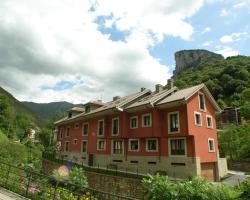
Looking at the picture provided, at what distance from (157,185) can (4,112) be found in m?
69.3

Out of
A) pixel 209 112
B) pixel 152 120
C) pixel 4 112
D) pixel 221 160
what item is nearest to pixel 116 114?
pixel 152 120

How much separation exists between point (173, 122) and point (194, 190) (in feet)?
54.9

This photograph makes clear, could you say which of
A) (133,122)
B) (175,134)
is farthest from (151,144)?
(133,122)

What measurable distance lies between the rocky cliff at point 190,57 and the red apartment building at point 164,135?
126729 millimetres

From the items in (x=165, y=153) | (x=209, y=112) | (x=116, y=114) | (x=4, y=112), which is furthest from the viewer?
(x=4, y=112)

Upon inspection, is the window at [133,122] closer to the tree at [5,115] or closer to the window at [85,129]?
the window at [85,129]

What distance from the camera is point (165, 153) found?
24828 mm

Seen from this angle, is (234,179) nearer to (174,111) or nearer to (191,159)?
(191,159)

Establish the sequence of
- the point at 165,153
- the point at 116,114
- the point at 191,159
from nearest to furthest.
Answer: the point at 191,159 → the point at 165,153 → the point at 116,114

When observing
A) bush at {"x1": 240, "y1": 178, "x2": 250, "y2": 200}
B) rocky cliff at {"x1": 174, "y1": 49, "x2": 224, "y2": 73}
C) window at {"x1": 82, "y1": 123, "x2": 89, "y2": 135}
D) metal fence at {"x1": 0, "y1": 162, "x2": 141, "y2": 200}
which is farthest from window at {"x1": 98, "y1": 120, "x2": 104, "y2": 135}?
rocky cliff at {"x1": 174, "y1": 49, "x2": 224, "y2": 73}

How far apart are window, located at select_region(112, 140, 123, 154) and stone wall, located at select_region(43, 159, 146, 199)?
500 cm

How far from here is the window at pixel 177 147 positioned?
23775mm

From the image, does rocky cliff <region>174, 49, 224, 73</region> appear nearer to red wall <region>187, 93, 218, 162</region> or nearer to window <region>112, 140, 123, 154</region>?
window <region>112, 140, 123, 154</region>

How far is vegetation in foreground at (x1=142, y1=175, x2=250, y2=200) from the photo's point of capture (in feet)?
24.6
